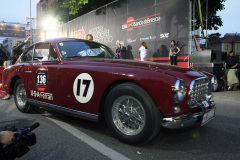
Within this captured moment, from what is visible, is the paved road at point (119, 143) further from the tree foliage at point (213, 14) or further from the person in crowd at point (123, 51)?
the tree foliage at point (213, 14)

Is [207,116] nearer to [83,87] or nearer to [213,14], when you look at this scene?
[83,87]

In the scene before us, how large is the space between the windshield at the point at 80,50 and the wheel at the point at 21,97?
4.67 feet

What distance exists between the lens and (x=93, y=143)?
2.85m

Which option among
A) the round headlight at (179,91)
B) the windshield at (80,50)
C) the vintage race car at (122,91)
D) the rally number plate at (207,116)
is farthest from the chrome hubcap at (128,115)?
the windshield at (80,50)

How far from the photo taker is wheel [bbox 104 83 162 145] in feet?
8.29

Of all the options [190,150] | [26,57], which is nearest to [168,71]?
[190,150]

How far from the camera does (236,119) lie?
166 inches

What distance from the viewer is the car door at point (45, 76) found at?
A: 366cm

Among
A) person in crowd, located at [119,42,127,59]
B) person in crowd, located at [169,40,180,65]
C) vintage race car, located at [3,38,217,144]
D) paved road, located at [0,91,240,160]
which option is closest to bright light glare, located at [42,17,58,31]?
person in crowd, located at [119,42,127,59]

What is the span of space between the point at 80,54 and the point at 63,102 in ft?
3.06

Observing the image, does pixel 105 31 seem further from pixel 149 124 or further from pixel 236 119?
pixel 149 124

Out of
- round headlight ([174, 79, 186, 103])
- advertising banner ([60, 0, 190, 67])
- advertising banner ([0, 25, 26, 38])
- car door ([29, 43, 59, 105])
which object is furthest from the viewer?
advertising banner ([0, 25, 26, 38])

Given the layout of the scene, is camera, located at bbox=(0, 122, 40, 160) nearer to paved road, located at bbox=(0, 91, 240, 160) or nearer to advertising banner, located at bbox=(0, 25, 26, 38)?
paved road, located at bbox=(0, 91, 240, 160)

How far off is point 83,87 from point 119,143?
95cm
